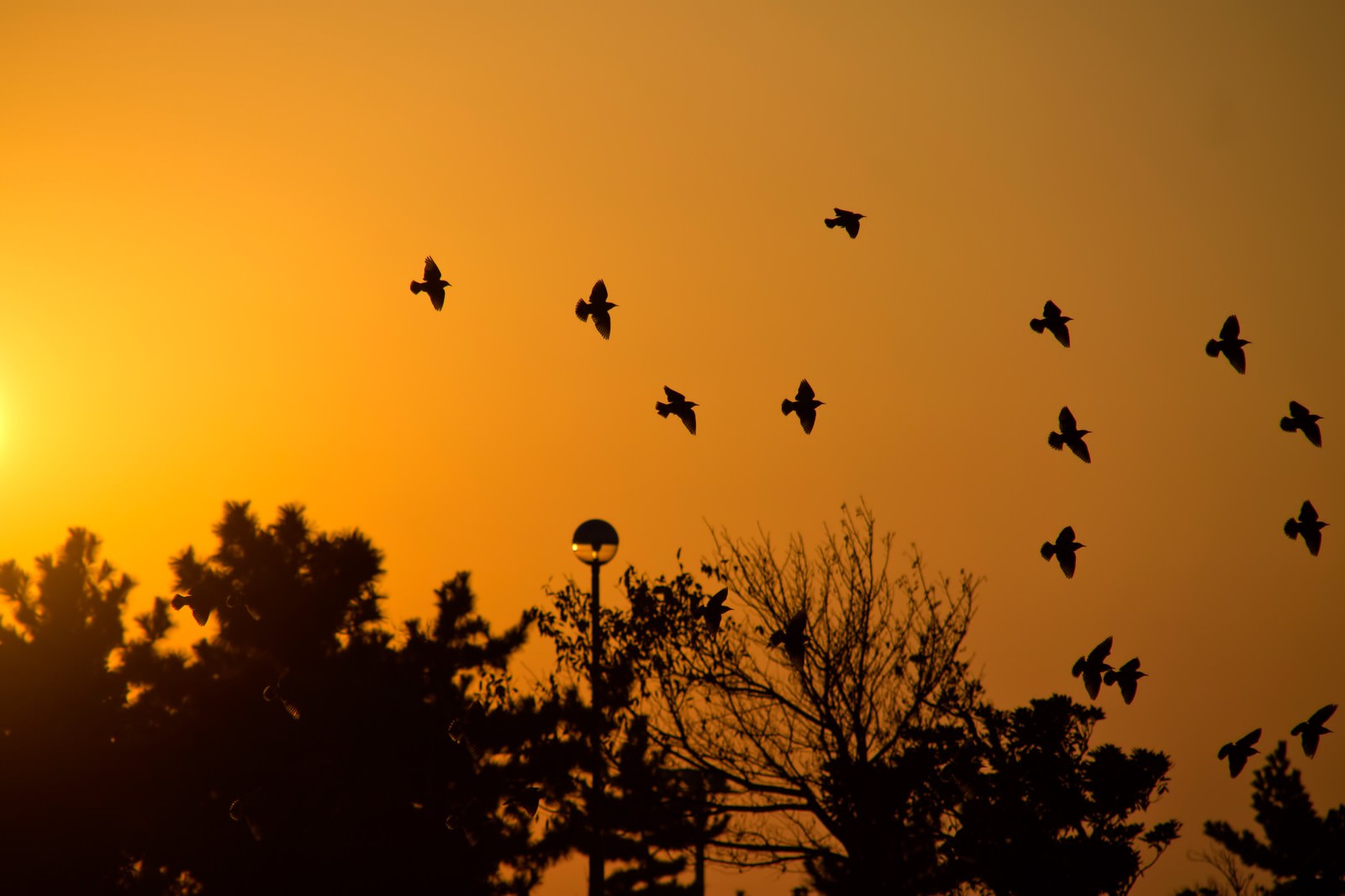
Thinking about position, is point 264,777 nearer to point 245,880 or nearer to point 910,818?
point 245,880

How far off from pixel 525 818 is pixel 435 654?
396 cm

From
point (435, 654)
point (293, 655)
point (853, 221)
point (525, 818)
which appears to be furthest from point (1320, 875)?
point (853, 221)

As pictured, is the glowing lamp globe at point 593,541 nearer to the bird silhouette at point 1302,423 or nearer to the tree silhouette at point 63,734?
the bird silhouette at point 1302,423

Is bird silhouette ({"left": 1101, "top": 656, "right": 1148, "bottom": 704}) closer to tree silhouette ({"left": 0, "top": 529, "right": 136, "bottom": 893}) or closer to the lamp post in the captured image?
the lamp post

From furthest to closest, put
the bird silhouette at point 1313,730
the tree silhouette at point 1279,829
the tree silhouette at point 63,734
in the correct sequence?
the tree silhouette at point 1279,829, the tree silhouette at point 63,734, the bird silhouette at point 1313,730

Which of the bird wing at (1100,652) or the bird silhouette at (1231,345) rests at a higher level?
the bird silhouette at (1231,345)

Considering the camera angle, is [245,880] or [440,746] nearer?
[245,880]

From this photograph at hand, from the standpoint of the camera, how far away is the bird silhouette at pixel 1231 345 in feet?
55.8

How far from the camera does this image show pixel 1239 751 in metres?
17.3

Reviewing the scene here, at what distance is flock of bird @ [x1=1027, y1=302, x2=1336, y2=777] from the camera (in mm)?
17078

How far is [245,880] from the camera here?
1207 inches

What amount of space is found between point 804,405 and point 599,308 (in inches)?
102

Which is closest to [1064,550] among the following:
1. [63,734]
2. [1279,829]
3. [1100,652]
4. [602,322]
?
[1100,652]

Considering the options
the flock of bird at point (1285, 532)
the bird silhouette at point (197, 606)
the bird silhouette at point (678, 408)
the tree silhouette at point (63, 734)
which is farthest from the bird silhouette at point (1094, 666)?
the tree silhouette at point (63, 734)
